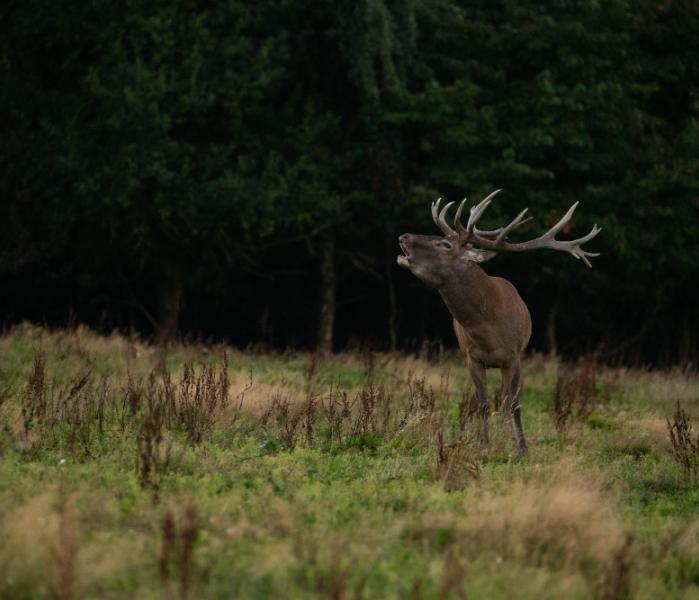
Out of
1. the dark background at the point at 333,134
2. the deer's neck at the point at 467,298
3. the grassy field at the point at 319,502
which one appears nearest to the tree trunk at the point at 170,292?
the dark background at the point at 333,134

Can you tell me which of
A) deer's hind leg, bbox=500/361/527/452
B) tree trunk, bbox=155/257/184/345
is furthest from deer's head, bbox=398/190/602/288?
tree trunk, bbox=155/257/184/345

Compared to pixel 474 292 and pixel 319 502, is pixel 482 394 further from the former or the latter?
pixel 319 502

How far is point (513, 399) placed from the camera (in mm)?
9672

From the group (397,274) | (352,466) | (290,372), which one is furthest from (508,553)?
(397,274)

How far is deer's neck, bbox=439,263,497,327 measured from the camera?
994cm

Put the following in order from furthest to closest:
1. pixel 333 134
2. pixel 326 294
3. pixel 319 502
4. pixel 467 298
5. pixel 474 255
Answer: pixel 326 294, pixel 333 134, pixel 474 255, pixel 467 298, pixel 319 502

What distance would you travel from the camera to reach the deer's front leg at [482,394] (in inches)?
359

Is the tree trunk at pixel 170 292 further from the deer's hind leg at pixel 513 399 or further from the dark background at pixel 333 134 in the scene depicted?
the deer's hind leg at pixel 513 399

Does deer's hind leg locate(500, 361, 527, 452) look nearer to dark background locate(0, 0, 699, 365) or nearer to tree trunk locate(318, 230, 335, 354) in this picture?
dark background locate(0, 0, 699, 365)

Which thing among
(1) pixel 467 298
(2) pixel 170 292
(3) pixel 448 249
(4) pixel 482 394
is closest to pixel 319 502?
(4) pixel 482 394

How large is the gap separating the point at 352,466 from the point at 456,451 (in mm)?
825

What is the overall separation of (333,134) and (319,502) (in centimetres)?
1432

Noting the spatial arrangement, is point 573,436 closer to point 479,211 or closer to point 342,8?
point 479,211

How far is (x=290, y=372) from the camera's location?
13.0 metres
